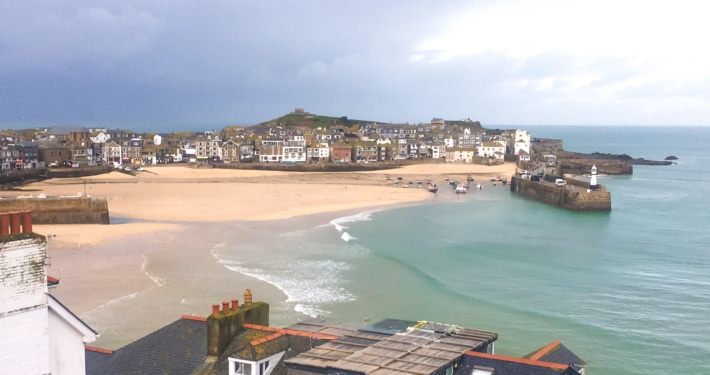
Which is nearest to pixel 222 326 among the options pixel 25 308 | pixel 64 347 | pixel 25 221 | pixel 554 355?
pixel 64 347

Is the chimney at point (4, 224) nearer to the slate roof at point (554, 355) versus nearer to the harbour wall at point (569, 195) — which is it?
the slate roof at point (554, 355)

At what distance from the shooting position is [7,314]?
533 cm

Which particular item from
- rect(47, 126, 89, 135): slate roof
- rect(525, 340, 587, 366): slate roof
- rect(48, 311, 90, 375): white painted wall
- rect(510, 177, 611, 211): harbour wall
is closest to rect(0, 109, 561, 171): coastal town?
rect(47, 126, 89, 135): slate roof

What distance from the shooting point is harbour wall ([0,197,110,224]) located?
3962 cm

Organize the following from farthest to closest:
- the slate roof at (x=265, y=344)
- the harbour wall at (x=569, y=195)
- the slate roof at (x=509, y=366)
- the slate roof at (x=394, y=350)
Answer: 1. the harbour wall at (x=569, y=195)
2. the slate roof at (x=265, y=344)
3. the slate roof at (x=509, y=366)
4. the slate roof at (x=394, y=350)

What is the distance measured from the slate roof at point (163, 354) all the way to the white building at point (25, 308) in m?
3.04

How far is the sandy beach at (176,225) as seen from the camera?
2233 centimetres

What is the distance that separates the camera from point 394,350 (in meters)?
7.90

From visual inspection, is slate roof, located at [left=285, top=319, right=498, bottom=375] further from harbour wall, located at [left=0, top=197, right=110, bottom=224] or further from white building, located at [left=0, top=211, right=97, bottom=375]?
harbour wall, located at [left=0, top=197, right=110, bottom=224]

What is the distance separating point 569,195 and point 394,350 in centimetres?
5006

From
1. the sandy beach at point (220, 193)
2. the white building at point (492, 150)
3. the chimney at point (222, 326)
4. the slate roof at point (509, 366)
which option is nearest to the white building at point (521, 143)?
the white building at point (492, 150)

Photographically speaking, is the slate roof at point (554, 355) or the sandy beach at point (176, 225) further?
the sandy beach at point (176, 225)

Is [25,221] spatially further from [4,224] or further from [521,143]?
[521,143]

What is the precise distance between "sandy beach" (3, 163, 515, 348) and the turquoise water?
2.26 meters
